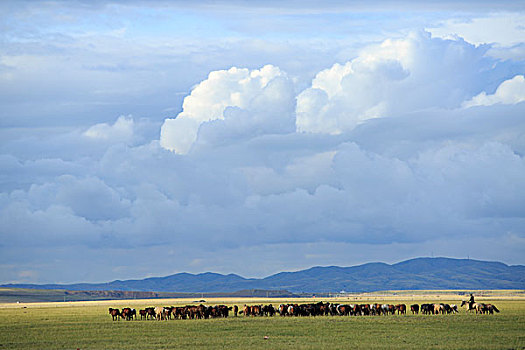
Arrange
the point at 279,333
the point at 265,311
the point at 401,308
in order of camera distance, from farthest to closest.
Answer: the point at 401,308 → the point at 265,311 → the point at 279,333

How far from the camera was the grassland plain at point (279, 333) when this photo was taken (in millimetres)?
45188

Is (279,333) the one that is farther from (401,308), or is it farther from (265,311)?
(401,308)

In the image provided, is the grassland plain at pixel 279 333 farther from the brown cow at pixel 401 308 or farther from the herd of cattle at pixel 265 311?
the brown cow at pixel 401 308

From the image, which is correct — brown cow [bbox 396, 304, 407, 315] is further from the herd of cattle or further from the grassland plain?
the grassland plain

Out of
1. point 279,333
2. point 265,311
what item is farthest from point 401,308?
point 279,333

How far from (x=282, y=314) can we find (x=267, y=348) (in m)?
32.6

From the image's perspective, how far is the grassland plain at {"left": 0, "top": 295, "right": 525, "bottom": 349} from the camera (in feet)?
148

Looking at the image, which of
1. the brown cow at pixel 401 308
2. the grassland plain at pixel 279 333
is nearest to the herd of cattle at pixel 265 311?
the brown cow at pixel 401 308

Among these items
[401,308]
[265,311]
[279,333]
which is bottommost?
[279,333]

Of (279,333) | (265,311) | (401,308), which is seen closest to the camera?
(279,333)

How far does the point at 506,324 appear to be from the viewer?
5950 centimetres

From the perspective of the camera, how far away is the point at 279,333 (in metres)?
53.5

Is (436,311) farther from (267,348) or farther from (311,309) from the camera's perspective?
(267,348)

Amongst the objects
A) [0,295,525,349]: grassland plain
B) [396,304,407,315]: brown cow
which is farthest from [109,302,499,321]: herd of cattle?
[0,295,525,349]: grassland plain
